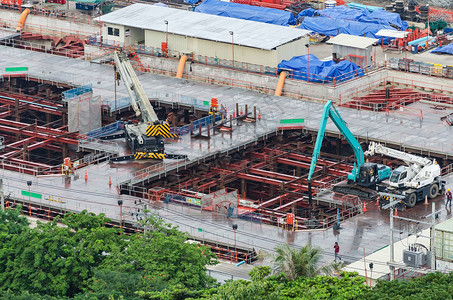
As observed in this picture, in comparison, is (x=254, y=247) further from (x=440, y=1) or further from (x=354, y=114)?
(x=440, y=1)

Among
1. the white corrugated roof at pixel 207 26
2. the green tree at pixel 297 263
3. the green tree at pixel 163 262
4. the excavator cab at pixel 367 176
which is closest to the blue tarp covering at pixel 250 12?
the white corrugated roof at pixel 207 26

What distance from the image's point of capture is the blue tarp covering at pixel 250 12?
483ft

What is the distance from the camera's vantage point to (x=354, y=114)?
4619 inches

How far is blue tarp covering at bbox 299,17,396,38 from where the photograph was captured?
144125 millimetres

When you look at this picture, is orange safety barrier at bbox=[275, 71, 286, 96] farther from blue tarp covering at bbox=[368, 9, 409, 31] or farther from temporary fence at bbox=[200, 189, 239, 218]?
blue tarp covering at bbox=[368, 9, 409, 31]

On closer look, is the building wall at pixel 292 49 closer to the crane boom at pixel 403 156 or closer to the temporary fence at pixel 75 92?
the temporary fence at pixel 75 92

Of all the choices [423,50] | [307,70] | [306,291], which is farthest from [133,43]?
[306,291]

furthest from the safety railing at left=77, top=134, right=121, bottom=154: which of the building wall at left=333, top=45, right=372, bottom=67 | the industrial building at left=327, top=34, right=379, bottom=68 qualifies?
the building wall at left=333, top=45, right=372, bottom=67

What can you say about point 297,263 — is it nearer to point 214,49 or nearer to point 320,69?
point 320,69

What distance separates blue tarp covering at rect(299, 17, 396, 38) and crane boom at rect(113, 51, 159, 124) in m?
35.7

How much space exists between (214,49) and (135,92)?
1981cm

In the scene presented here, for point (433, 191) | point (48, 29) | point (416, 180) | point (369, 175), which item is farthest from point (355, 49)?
point (48, 29)

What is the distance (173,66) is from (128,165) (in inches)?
1074

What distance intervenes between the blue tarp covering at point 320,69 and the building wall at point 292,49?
4.20 ft
